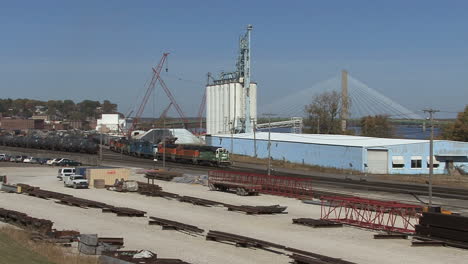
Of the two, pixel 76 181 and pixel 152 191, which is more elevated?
pixel 76 181

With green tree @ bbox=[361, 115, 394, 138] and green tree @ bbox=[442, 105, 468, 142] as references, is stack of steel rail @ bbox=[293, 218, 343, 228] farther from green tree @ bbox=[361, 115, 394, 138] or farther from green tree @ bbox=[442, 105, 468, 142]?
green tree @ bbox=[361, 115, 394, 138]

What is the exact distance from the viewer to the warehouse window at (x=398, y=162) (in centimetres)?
8125

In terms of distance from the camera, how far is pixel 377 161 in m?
81.2

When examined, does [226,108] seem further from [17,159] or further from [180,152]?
[17,159]

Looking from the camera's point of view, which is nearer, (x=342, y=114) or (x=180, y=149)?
(x=180, y=149)

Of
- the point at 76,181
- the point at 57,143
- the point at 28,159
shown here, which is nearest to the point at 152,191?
the point at 76,181

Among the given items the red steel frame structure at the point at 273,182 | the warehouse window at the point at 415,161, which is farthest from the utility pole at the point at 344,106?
the red steel frame structure at the point at 273,182

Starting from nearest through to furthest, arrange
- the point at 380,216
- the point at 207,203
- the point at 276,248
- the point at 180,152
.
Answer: the point at 276,248 < the point at 380,216 < the point at 207,203 < the point at 180,152

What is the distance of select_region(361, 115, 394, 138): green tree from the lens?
15112cm

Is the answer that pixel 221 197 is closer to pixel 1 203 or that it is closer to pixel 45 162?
pixel 1 203

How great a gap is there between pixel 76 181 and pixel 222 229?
29.1m

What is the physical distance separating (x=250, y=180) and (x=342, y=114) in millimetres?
97770

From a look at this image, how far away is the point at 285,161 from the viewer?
9762 cm

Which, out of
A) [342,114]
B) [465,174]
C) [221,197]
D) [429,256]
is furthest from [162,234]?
[342,114]
